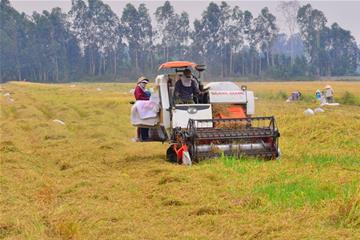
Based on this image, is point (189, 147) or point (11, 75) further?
point (11, 75)

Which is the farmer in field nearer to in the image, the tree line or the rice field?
the rice field

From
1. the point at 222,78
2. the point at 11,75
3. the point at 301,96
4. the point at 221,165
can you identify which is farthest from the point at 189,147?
the point at 11,75

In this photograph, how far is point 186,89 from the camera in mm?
14320

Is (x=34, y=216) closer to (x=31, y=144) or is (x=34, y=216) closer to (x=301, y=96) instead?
(x=31, y=144)

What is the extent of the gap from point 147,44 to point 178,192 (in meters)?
98.3

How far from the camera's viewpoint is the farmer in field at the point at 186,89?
46.5ft

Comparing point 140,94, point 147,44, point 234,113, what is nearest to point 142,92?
point 140,94

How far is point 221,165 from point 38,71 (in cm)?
9506

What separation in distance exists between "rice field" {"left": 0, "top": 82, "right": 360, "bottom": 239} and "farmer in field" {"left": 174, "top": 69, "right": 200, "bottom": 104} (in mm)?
1607

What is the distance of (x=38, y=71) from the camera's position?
103m

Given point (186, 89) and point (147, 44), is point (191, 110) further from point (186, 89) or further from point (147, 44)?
point (147, 44)

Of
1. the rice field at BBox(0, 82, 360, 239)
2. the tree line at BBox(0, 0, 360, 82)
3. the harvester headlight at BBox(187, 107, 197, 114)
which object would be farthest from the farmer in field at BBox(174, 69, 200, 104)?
the tree line at BBox(0, 0, 360, 82)

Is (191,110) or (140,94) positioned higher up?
(140,94)

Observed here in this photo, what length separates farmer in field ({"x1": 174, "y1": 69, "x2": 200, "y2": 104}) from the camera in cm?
1418
